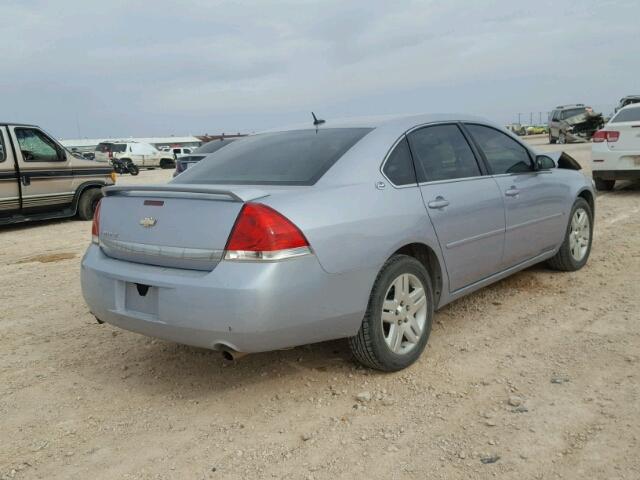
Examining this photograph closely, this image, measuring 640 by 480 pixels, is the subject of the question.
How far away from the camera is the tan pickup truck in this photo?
31.2 feet

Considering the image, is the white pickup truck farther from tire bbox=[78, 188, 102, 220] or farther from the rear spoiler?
the rear spoiler

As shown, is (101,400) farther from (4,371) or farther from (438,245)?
(438,245)

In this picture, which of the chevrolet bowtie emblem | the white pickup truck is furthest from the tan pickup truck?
the white pickup truck

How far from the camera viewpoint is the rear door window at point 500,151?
14.7ft

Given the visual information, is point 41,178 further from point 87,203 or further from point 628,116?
point 628,116

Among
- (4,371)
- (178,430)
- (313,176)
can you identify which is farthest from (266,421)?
(4,371)

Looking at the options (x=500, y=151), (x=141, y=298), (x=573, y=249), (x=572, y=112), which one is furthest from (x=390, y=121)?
(x=572, y=112)

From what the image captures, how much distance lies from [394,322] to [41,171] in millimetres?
8450

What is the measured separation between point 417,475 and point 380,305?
1029 mm

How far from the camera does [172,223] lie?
10.2 ft

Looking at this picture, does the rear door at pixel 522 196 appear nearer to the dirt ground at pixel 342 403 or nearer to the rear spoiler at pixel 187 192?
the dirt ground at pixel 342 403

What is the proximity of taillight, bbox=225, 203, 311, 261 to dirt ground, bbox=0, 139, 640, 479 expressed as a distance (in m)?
0.87

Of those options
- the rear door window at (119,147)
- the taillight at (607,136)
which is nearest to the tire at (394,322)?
the taillight at (607,136)

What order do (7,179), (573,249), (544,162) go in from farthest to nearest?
(7,179) < (573,249) < (544,162)
